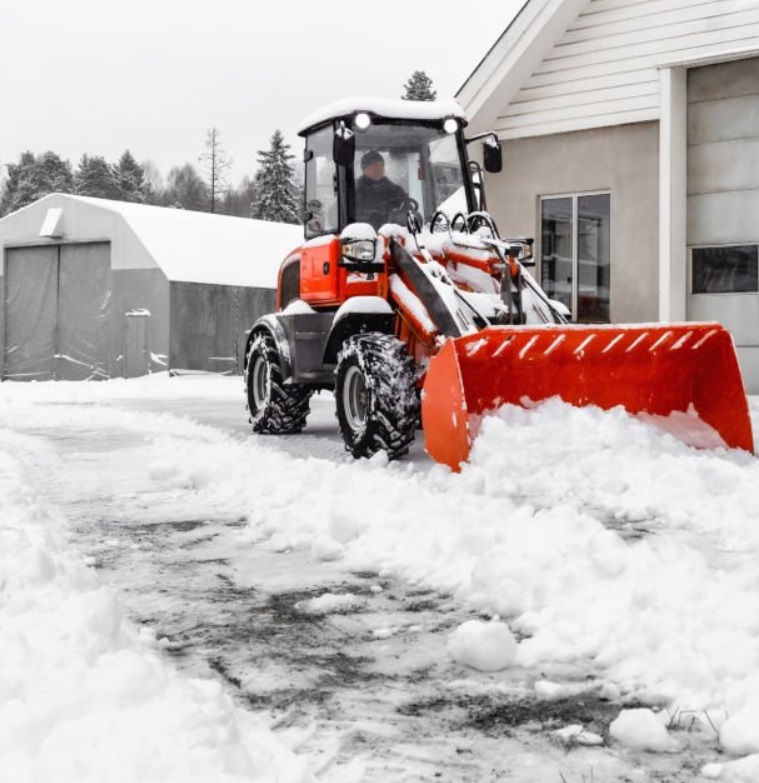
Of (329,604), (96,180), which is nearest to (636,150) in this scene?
(329,604)

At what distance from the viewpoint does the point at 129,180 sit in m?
76.5

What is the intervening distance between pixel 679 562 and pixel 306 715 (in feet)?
5.40

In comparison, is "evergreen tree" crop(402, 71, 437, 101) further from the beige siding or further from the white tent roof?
the beige siding

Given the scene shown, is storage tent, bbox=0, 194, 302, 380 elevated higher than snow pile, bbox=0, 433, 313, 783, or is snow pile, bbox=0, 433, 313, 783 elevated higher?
storage tent, bbox=0, 194, 302, 380

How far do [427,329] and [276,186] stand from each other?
57.9 metres

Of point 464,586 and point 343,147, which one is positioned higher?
point 343,147

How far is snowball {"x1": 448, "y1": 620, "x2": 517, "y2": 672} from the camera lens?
3.11 m

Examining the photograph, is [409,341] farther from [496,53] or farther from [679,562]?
[496,53]

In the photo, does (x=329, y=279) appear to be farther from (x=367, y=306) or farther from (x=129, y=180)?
(x=129, y=180)

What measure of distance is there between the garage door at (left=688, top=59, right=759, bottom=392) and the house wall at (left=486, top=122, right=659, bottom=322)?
1.51 feet

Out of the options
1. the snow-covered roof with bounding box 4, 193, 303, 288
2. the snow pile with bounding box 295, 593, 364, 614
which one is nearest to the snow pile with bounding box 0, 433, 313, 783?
the snow pile with bounding box 295, 593, 364, 614

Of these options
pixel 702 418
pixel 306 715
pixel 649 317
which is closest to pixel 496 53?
pixel 649 317

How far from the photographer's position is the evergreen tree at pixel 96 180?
7206 cm

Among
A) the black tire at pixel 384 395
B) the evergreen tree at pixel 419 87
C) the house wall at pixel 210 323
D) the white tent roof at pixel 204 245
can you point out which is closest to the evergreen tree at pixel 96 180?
the evergreen tree at pixel 419 87
